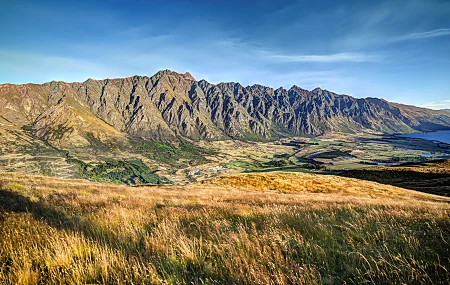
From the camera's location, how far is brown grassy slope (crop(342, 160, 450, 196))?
44244mm

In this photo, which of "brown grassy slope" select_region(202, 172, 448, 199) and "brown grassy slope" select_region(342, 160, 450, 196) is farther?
"brown grassy slope" select_region(342, 160, 450, 196)

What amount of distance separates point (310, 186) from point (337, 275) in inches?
1563

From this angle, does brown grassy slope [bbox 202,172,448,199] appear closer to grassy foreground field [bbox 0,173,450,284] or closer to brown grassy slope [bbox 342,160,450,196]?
brown grassy slope [bbox 342,160,450,196]

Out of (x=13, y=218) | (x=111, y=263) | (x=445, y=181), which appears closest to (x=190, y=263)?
(x=111, y=263)

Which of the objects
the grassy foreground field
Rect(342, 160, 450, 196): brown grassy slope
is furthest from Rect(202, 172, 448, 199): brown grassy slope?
the grassy foreground field

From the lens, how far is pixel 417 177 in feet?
179

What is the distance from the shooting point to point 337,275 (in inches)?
155

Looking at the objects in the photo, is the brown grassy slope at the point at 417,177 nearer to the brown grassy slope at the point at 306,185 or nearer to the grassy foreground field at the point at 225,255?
the brown grassy slope at the point at 306,185

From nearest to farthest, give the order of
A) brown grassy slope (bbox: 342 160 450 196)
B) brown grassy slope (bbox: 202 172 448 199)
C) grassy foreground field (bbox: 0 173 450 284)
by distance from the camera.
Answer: grassy foreground field (bbox: 0 173 450 284)
brown grassy slope (bbox: 202 172 448 199)
brown grassy slope (bbox: 342 160 450 196)

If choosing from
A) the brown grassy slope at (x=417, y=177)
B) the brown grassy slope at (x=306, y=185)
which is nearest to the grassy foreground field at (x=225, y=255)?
the brown grassy slope at (x=306, y=185)

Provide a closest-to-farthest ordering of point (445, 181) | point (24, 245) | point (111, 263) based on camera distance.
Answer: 1. point (111, 263)
2. point (24, 245)
3. point (445, 181)

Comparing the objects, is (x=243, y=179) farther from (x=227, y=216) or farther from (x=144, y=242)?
(x=144, y=242)

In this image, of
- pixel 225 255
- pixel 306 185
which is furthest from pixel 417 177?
pixel 225 255

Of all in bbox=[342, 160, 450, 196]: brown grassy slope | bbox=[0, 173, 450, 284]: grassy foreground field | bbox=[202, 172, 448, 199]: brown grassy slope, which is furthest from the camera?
bbox=[342, 160, 450, 196]: brown grassy slope
